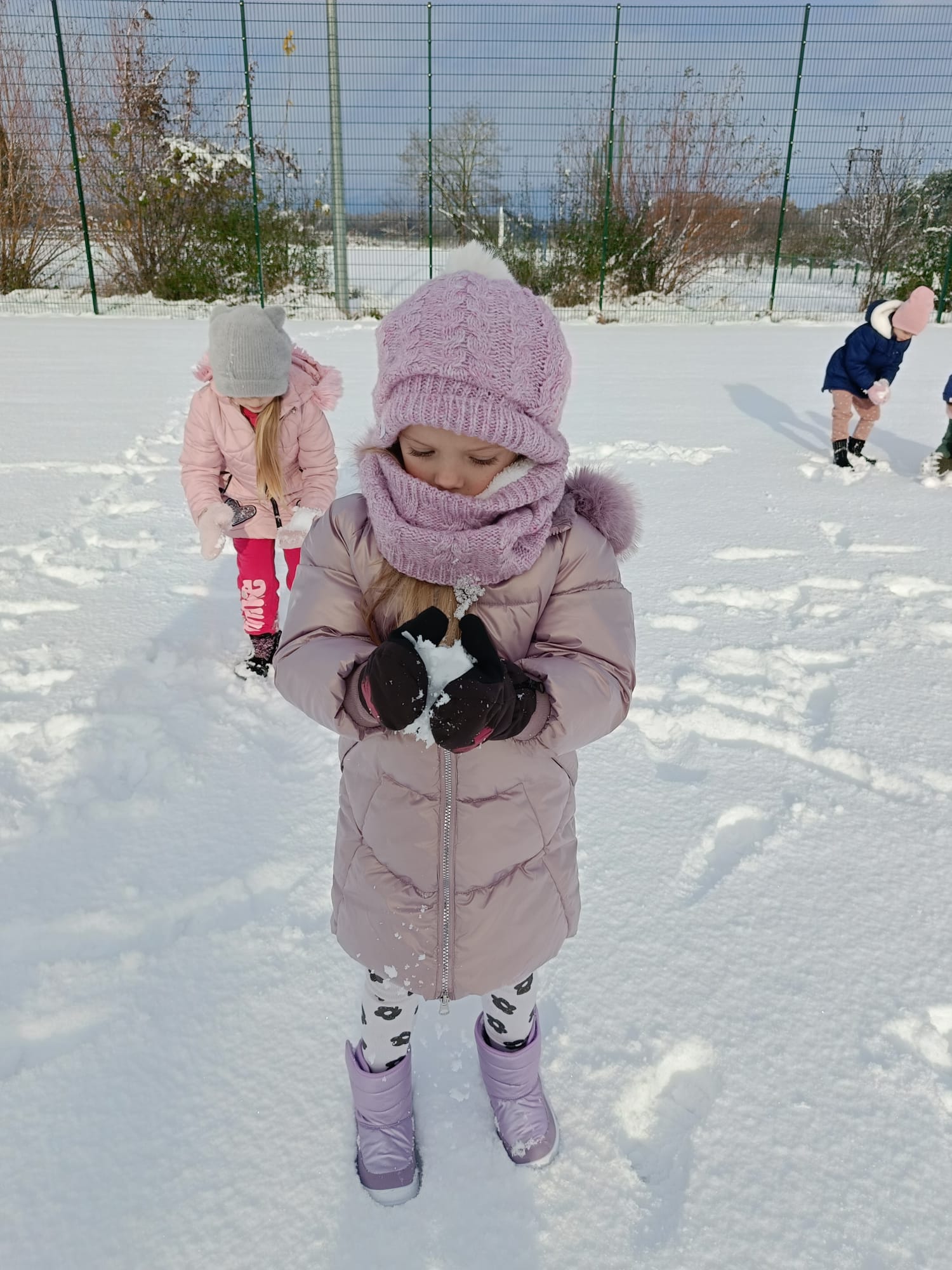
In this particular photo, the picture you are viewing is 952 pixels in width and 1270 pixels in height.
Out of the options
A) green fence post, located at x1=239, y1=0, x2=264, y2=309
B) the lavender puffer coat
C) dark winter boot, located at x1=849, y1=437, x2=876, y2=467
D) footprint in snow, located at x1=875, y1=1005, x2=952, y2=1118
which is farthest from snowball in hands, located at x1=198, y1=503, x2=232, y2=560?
green fence post, located at x1=239, y1=0, x2=264, y2=309

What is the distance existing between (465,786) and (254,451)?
5.60ft

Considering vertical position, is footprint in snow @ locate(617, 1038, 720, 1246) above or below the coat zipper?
below

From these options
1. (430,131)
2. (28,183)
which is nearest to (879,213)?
(430,131)

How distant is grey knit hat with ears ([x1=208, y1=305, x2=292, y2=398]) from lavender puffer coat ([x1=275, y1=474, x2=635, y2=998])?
1367 mm

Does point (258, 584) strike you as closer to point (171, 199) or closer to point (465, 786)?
point (465, 786)

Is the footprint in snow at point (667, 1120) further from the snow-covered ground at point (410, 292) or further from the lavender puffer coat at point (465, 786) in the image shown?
the snow-covered ground at point (410, 292)

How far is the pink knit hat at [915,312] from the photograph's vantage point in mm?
4598

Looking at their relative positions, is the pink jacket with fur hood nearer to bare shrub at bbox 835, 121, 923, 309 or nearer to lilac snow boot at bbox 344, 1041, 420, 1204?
lilac snow boot at bbox 344, 1041, 420, 1204

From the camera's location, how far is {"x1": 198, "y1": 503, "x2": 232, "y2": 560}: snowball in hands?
249 cm

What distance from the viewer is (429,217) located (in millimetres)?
10523

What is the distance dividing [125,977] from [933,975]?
161 centimetres

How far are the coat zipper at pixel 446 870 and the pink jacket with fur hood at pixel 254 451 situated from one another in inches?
62.0

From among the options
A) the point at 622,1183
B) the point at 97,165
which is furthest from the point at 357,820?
the point at 97,165

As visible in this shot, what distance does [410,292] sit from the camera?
1157cm
